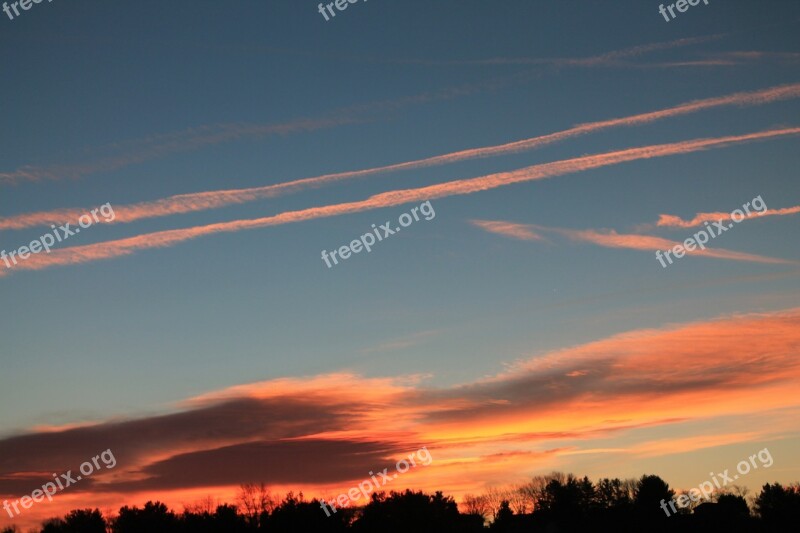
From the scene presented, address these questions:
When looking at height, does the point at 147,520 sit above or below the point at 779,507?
above

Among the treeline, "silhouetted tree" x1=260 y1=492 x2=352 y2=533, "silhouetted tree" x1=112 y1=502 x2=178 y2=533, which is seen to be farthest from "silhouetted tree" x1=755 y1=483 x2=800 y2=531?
"silhouetted tree" x1=112 y1=502 x2=178 y2=533

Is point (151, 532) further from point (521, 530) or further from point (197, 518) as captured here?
point (521, 530)

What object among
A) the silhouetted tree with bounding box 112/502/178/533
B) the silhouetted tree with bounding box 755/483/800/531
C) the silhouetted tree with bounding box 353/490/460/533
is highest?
the silhouetted tree with bounding box 112/502/178/533

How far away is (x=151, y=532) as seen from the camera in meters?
125

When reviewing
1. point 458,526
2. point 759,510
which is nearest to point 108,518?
point 458,526

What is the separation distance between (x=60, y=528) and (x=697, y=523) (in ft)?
317

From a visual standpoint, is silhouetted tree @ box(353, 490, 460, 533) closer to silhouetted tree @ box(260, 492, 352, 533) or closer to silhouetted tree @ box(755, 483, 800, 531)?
silhouetted tree @ box(260, 492, 352, 533)

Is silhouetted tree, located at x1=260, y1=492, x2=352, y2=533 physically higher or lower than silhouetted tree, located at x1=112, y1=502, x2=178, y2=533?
lower

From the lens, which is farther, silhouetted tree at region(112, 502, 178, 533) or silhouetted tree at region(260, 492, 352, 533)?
silhouetted tree at region(112, 502, 178, 533)

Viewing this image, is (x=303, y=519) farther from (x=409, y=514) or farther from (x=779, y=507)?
(x=779, y=507)

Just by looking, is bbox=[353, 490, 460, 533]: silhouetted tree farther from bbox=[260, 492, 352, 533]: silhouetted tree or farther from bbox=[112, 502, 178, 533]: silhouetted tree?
bbox=[112, 502, 178, 533]: silhouetted tree

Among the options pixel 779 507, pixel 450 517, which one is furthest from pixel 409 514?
pixel 779 507

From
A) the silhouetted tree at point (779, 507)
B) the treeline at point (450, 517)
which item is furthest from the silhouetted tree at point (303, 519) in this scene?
the silhouetted tree at point (779, 507)

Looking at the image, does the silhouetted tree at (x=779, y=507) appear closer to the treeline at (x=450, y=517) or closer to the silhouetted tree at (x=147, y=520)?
the treeline at (x=450, y=517)
